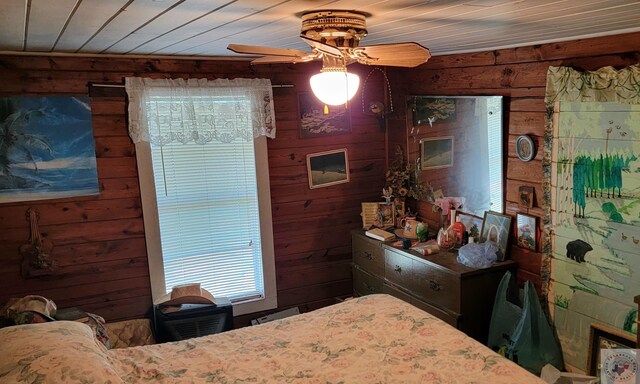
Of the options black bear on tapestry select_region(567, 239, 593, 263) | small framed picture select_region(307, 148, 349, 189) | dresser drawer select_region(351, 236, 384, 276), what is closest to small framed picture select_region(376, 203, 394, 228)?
dresser drawer select_region(351, 236, 384, 276)

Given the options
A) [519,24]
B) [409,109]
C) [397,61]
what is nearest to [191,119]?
[409,109]

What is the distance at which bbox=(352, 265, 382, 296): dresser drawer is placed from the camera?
3.75m

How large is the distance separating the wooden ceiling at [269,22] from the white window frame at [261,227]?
1.00 meters

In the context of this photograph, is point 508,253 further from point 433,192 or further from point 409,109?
point 409,109

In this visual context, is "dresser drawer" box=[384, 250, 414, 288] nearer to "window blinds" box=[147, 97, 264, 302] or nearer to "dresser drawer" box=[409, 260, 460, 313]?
"dresser drawer" box=[409, 260, 460, 313]

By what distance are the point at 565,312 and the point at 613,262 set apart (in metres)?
0.44

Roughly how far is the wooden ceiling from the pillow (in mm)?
1132

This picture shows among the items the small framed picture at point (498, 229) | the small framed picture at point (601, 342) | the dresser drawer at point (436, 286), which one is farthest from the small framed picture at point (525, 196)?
the small framed picture at point (601, 342)

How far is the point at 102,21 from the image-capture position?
5.84ft

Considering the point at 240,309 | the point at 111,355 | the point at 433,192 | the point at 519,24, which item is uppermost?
the point at 519,24

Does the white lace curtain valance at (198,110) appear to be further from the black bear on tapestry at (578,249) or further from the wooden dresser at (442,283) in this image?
the black bear on tapestry at (578,249)

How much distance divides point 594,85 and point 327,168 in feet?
6.77

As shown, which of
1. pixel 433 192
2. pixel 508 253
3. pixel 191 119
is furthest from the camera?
pixel 433 192

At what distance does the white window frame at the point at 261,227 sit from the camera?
11.5 feet
